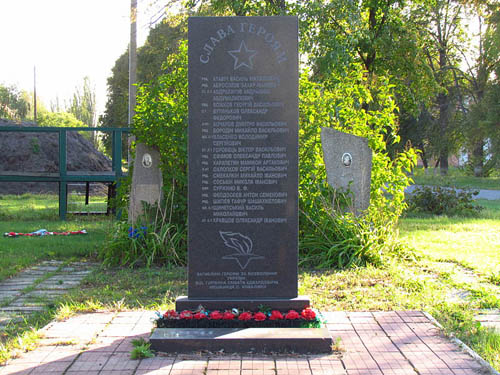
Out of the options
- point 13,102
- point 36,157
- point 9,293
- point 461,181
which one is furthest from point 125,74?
point 9,293

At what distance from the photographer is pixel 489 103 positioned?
90.8ft

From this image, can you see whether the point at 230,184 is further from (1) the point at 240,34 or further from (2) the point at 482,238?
(2) the point at 482,238

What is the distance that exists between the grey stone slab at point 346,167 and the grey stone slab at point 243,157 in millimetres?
3238

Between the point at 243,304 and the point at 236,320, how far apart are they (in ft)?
0.76

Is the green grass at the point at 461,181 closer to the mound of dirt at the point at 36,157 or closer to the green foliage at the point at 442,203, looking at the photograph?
→ the green foliage at the point at 442,203

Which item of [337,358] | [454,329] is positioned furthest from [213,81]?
[454,329]

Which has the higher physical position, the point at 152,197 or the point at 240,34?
the point at 240,34

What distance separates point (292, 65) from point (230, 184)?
40.0 inches

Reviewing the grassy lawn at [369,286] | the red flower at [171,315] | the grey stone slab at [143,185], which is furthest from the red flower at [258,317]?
the grey stone slab at [143,185]

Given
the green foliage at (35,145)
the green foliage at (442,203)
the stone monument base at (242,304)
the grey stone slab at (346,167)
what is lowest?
the stone monument base at (242,304)

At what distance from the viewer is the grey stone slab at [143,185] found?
7.46 metres

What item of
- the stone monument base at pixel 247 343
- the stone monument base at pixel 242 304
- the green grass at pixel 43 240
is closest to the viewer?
the stone monument base at pixel 247 343

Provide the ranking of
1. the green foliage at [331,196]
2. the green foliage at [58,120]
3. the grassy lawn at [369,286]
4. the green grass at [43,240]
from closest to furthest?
the grassy lawn at [369,286] < the green foliage at [331,196] < the green grass at [43,240] < the green foliage at [58,120]

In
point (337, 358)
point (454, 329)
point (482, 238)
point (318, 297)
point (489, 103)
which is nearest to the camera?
point (337, 358)
